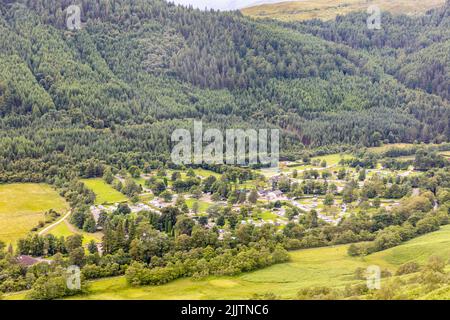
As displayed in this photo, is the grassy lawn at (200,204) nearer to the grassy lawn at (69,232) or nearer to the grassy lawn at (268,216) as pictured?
the grassy lawn at (268,216)

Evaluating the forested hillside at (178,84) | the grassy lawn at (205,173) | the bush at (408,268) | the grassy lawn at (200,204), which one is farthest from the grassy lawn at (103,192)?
the bush at (408,268)

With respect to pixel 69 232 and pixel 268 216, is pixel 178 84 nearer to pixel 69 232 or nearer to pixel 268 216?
pixel 268 216

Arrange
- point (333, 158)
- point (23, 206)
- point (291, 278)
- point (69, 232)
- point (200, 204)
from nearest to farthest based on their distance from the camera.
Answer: point (291, 278), point (69, 232), point (23, 206), point (200, 204), point (333, 158)

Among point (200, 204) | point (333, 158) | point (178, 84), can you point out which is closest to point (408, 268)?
point (200, 204)

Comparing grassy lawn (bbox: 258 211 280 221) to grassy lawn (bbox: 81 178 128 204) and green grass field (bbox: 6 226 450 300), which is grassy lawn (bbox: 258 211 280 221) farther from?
grassy lawn (bbox: 81 178 128 204)

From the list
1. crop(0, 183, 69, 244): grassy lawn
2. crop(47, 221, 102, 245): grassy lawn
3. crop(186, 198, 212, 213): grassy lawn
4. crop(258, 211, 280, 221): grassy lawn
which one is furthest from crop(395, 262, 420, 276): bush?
crop(0, 183, 69, 244): grassy lawn
